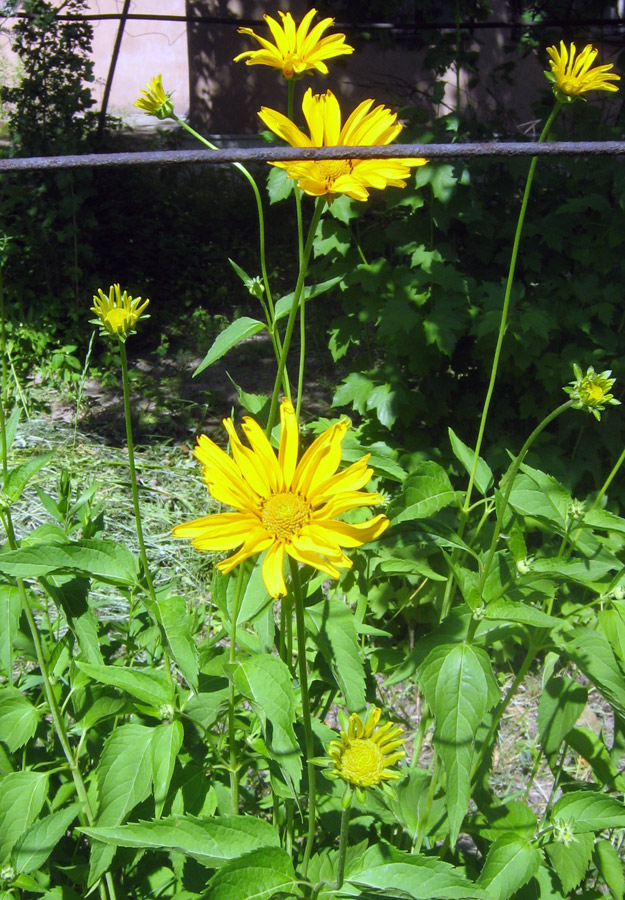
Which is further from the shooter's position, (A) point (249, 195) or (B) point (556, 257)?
(A) point (249, 195)

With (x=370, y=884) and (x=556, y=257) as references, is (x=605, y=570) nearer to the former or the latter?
(x=370, y=884)

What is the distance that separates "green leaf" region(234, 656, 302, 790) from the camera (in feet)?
3.15

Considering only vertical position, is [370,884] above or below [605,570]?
below

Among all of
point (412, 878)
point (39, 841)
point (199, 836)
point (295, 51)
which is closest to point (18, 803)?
point (39, 841)

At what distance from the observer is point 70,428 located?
3.64 metres

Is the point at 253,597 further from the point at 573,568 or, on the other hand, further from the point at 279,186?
the point at 279,186

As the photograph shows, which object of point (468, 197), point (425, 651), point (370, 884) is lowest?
point (370, 884)

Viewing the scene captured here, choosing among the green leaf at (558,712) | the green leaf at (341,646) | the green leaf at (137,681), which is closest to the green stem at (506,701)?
the green leaf at (558,712)

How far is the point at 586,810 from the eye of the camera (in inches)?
43.1

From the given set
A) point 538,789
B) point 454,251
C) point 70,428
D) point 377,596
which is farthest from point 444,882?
point 70,428

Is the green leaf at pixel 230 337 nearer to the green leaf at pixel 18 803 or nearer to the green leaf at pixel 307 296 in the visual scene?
the green leaf at pixel 307 296

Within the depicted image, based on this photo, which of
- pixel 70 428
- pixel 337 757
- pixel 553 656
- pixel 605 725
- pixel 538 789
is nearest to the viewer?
pixel 337 757

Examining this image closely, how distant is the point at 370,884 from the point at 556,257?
2.18 m

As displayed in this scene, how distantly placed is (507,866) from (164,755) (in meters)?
0.49
